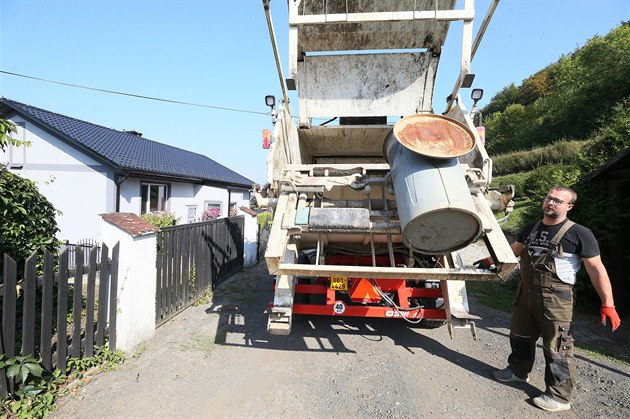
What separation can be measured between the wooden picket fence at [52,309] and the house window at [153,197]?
7126 millimetres

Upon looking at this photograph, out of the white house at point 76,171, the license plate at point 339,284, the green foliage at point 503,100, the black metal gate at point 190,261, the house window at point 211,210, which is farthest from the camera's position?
the green foliage at point 503,100

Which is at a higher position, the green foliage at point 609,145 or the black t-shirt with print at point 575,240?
the green foliage at point 609,145

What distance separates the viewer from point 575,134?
27453 mm

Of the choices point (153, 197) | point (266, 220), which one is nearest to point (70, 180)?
point (153, 197)

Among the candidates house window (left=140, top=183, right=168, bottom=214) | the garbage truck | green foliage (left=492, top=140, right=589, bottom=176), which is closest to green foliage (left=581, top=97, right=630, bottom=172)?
the garbage truck

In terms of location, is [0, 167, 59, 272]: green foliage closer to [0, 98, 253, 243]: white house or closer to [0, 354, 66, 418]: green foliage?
[0, 354, 66, 418]: green foliage

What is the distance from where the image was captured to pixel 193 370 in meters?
3.04

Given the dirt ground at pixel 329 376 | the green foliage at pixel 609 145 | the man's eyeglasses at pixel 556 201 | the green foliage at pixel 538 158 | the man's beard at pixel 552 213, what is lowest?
the dirt ground at pixel 329 376

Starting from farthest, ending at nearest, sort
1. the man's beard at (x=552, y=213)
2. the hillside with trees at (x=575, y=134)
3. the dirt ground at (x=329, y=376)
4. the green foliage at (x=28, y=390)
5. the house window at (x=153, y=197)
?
the house window at (x=153, y=197) < the hillside with trees at (x=575, y=134) < the man's beard at (x=552, y=213) < the dirt ground at (x=329, y=376) < the green foliage at (x=28, y=390)

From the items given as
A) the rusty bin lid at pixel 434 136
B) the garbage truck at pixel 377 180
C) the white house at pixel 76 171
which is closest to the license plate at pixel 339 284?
the garbage truck at pixel 377 180

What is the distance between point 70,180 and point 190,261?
6674 millimetres

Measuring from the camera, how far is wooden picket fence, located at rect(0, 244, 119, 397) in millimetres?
2285

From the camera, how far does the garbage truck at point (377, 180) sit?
7.39 feet

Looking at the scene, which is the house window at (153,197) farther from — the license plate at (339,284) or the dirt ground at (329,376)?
the license plate at (339,284)
